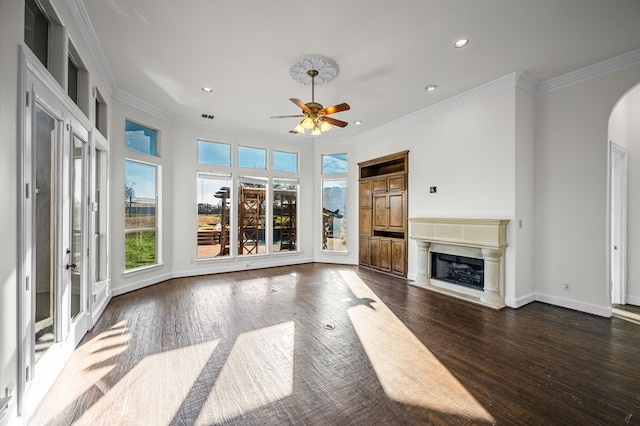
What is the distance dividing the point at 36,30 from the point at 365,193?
19.5ft

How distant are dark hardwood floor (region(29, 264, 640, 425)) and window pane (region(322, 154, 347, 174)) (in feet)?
13.7

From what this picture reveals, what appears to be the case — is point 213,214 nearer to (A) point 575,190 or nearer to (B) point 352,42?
(B) point 352,42

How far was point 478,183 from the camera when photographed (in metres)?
4.54

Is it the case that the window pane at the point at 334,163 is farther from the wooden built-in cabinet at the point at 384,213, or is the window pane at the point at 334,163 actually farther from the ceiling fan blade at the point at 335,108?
the ceiling fan blade at the point at 335,108

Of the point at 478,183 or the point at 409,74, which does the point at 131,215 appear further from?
the point at 478,183

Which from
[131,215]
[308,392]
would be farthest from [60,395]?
[131,215]

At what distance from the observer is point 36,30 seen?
2.22 m

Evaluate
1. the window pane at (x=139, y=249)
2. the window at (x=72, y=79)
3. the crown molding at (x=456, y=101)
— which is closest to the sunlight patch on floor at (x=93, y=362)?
the window pane at (x=139, y=249)

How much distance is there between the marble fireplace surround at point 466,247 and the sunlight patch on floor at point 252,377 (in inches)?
123

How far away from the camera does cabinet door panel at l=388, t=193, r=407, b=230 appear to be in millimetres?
5973

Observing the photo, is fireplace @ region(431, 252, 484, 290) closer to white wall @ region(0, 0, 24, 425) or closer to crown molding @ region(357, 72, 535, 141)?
crown molding @ region(357, 72, 535, 141)

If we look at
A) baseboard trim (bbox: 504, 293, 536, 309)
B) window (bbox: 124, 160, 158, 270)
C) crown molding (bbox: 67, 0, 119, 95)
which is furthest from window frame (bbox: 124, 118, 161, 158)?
baseboard trim (bbox: 504, 293, 536, 309)

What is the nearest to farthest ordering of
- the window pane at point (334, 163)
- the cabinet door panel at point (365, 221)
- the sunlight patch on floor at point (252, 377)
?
1. the sunlight patch on floor at point (252, 377)
2. the cabinet door panel at point (365, 221)
3. the window pane at point (334, 163)

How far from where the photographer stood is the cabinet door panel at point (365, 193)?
682cm
